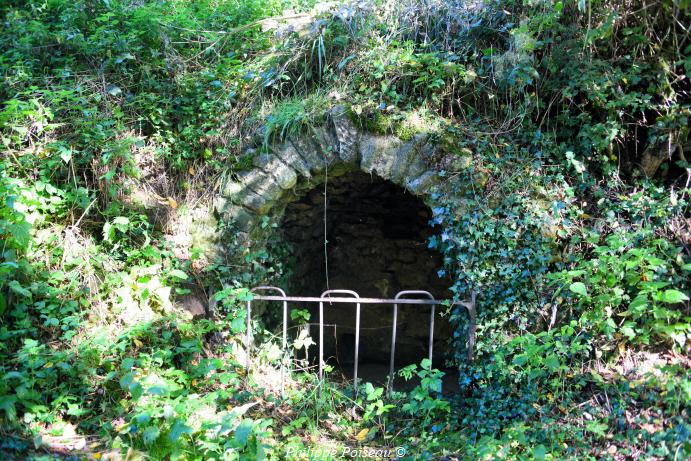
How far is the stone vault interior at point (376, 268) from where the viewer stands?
19.6 ft

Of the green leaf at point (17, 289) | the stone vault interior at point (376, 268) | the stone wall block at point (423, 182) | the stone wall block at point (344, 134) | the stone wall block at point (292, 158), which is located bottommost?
the stone vault interior at point (376, 268)

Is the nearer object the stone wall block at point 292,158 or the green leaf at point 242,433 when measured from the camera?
the green leaf at point 242,433

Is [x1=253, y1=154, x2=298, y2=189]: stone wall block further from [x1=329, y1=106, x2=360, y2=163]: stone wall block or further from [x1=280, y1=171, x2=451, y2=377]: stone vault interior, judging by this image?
[x1=280, y1=171, x2=451, y2=377]: stone vault interior

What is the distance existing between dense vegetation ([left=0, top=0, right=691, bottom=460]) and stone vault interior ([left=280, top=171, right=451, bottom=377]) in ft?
5.02

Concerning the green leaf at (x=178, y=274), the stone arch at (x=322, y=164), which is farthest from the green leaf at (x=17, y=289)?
the stone arch at (x=322, y=164)

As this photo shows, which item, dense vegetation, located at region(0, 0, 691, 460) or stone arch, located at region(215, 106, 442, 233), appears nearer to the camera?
dense vegetation, located at region(0, 0, 691, 460)

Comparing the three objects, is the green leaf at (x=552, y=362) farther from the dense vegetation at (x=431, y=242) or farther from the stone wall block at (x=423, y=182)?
the stone wall block at (x=423, y=182)

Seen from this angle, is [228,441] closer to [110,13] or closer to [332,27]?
[332,27]

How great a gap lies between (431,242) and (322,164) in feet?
3.62

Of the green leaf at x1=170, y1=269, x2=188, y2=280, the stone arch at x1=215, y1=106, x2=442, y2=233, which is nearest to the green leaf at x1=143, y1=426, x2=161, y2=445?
the green leaf at x1=170, y1=269, x2=188, y2=280

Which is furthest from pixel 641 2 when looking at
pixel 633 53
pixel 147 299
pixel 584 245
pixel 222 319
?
pixel 147 299

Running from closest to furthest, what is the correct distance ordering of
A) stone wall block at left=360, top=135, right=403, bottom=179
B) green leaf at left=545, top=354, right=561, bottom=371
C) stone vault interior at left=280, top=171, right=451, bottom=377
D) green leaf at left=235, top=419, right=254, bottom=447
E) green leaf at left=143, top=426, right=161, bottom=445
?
green leaf at left=235, top=419, right=254, bottom=447, green leaf at left=143, top=426, right=161, bottom=445, green leaf at left=545, top=354, right=561, bottom=371, stone wall block at left=360, top=135, right=403, bottom=179, stone vault interior at left=280, top=171, right=451, bottom=377

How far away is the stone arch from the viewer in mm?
4016

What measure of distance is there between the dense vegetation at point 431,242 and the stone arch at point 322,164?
13cm
